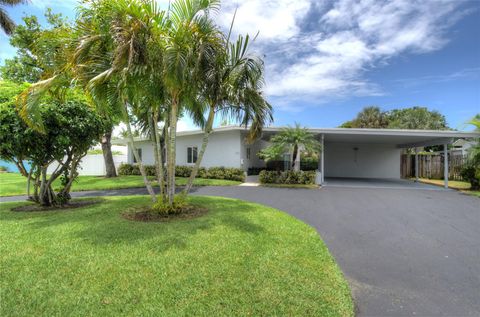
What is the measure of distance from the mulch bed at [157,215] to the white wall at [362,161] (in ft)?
54.2

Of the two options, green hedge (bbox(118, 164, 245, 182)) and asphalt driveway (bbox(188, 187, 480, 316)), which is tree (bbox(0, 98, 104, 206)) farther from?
green hedge (bbox(118, 164, 245, 182))

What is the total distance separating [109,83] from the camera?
20.4 ft

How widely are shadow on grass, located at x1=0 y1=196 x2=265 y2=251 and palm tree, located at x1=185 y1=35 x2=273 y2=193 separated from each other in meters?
1.49

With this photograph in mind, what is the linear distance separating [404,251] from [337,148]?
701 inches

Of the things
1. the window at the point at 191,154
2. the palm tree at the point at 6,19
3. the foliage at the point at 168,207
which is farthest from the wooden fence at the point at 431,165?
the palm tree at the point at 6,19

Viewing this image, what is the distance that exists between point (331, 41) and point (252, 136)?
6.11 meters

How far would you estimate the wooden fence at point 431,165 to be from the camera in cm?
1756

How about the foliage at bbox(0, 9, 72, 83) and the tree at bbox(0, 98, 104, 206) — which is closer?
the tree at bbox(0, 98, 104, 206)

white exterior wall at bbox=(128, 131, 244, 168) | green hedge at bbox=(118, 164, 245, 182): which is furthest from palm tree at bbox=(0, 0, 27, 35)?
green hedge at bbox=(118, 164, 245, 182)

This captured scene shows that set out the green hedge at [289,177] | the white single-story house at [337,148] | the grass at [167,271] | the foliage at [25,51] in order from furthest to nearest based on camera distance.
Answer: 1. the foliage at [25,51]
2. the green hedge at [289,177]
3. the white single-story house at [337,148]
4. the grass at [167,271]

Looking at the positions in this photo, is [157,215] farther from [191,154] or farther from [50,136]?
[191,154]

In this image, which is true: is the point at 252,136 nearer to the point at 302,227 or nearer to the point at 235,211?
the point at 235,211

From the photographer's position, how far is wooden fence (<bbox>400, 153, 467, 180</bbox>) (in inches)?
691

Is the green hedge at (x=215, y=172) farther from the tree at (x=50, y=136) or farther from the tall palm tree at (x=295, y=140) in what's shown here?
the tree at (x=50, y=136)
